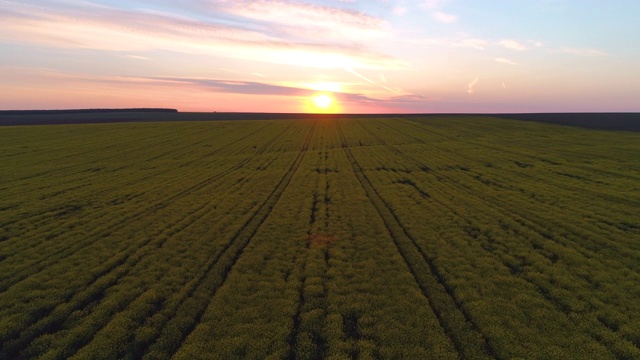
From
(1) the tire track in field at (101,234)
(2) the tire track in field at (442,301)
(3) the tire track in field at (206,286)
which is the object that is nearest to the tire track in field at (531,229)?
(2) the tire track in field at (442,301)

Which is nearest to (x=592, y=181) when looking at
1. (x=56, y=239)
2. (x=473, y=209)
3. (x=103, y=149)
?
(x=473, y=209)

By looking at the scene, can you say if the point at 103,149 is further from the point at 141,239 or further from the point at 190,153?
the point at 141,239

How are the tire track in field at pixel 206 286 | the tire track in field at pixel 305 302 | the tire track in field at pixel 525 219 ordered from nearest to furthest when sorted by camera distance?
the tire track in field at pixel 305 302, the tire track in field at pixel 206 286, the tire track in field at pixel 525 219

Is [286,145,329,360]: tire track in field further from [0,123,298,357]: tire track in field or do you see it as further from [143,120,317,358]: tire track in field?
[0,123,298,357]: tire track in field

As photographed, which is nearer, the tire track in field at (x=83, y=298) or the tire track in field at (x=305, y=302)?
the tire track in field at (x=305, y=302)

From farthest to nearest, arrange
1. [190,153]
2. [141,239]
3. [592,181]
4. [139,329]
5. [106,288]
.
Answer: [190,153], [592,181], [141,239], [106,288], [139,329]

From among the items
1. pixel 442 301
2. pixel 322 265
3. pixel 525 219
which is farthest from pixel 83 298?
pixel 525 219

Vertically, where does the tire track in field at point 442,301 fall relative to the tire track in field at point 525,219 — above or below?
below

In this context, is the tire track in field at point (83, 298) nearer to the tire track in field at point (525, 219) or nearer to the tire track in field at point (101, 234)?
the tire track in field at point (101, 234)
